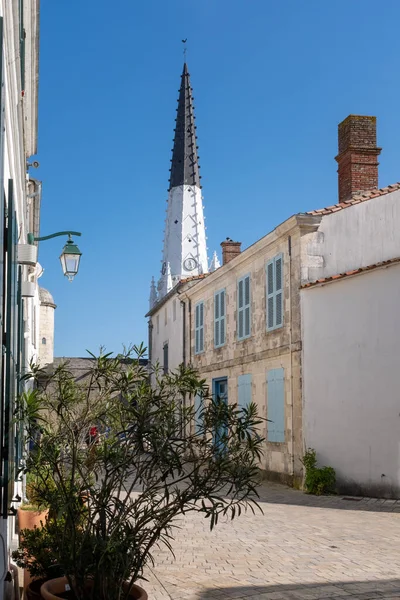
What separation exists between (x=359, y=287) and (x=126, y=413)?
9.59 meters

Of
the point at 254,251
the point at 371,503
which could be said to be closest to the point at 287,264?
the point at 254,251

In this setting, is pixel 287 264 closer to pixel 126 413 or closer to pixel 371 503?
pixel 371 503

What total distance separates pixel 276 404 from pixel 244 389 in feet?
7.69

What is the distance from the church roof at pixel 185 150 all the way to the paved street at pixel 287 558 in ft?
151

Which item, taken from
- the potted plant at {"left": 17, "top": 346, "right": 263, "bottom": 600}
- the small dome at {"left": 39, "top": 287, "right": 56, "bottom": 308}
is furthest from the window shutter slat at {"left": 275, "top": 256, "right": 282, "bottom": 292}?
the small dome at {"left": 39, "top": 287, "right": 56, "bottom": 308}

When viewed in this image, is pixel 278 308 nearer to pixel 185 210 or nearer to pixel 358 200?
pixel 358 200

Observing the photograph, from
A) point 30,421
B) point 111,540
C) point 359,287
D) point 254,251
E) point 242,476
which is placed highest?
point 254,251

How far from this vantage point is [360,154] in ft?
58.7

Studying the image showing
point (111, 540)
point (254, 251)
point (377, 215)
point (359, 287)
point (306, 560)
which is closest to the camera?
point (111, 540)

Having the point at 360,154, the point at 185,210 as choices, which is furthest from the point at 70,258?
the point at 185,210

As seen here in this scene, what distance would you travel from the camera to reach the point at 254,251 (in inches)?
696

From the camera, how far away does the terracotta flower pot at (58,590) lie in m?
4.34

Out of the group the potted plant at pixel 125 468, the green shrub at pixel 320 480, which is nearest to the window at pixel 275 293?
the green shrub at pixel 320 480

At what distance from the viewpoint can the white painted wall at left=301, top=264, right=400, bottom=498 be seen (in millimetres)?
12898
